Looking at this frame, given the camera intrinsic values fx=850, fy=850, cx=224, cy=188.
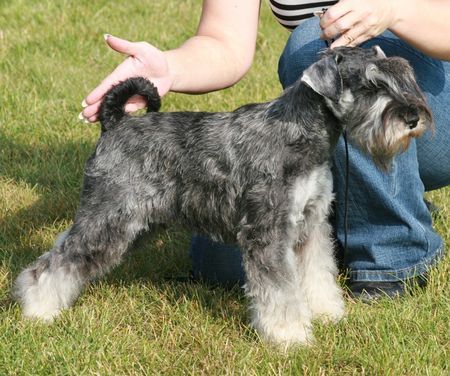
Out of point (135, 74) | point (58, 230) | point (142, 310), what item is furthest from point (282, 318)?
point (58, 230)

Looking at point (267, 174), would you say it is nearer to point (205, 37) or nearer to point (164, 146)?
point (164, 146)

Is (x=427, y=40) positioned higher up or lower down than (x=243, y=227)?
higher up

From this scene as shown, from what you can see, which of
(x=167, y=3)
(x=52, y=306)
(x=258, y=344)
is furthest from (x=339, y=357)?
(x=167, y=3)

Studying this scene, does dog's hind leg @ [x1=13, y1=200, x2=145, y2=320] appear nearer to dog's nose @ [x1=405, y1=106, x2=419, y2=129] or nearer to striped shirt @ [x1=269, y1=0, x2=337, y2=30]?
dog's nose @ [x1=405, y1=106, x2=419, y2=129]

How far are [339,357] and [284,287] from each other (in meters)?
0.42

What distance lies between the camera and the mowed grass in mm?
3971

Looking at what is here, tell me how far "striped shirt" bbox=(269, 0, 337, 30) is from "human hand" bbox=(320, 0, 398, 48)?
86 cm

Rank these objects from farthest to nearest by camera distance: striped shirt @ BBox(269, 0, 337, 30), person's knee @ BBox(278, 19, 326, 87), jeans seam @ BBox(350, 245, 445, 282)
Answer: striped shirt @ BBox(269, 0, 337, 30), jeans seam @ BBox(350, 245, 445, 282), person's knee @ BBox(278, 19, 326, 87)

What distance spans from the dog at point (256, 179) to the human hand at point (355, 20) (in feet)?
0.28

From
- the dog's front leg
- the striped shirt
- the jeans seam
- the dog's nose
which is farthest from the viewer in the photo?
the striped shirt

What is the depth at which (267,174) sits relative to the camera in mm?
4078

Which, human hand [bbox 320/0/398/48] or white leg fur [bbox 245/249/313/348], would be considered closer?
human hand [bbox 320/0/398/48]

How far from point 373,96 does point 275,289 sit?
3.34 feet

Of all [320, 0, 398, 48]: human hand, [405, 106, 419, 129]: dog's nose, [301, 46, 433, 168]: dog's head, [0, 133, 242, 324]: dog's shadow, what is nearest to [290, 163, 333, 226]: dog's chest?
[301, 46, 433, 168]: dog's head
